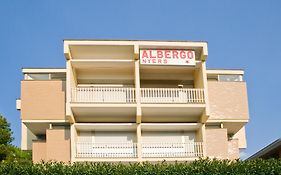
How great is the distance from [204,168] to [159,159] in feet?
22.1

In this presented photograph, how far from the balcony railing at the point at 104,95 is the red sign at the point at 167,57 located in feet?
6.88

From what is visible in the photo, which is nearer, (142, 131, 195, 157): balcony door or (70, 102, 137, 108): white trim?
(70, 102, 137, 108): white trim

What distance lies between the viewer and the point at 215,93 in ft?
105

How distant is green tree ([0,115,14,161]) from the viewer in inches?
1193

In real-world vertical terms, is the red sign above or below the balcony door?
above

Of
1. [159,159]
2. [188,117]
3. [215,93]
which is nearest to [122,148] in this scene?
[159,159]

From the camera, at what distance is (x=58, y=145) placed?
30.2 metres

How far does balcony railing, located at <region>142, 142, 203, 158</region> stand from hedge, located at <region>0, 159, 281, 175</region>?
6.92m

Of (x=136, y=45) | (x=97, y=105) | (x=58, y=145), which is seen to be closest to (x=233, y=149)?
(x=136, y=45)

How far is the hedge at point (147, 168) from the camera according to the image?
76.0ft

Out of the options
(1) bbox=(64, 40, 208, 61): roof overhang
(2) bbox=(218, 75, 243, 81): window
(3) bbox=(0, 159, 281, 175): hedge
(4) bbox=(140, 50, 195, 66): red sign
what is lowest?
(3) bbox=(0, 159, 281, 175): hedge

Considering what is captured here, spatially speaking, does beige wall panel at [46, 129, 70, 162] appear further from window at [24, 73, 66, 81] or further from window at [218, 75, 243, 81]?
window at [218, 75, 243, 81]

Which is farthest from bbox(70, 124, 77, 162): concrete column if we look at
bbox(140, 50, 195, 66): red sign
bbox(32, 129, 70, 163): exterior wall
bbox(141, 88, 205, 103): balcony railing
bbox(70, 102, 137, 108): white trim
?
bbox(140, 50, 195, 66): red sign

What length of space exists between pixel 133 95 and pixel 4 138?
8.10 meters
